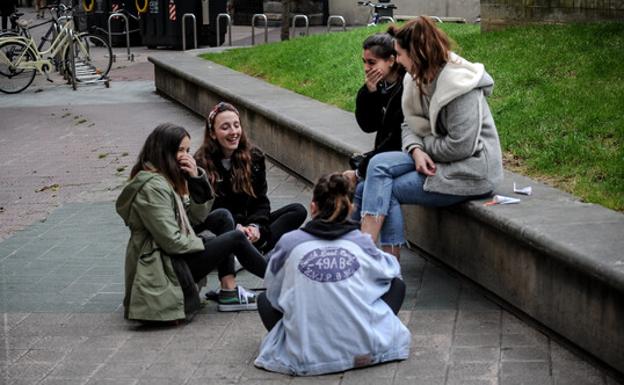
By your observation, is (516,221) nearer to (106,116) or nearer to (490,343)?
(490,343)

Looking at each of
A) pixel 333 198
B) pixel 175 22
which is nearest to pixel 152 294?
pixel 333 198

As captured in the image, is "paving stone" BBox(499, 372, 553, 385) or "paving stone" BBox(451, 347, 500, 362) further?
"paving stone" BBox(451, 347, 500, 362)

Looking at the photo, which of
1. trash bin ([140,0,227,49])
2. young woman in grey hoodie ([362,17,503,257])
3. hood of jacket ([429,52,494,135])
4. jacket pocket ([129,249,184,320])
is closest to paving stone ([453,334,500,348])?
young woman in grey hoodie ([362,17,503,257])

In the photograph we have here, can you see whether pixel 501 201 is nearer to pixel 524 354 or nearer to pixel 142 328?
pixel 524 354

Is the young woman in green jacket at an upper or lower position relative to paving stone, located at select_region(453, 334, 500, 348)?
upper

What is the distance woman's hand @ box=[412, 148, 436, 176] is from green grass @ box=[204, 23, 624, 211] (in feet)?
2.88

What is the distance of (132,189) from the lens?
21.4 ft

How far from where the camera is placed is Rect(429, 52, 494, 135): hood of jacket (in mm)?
6785

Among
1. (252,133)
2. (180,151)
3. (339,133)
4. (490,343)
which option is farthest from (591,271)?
(252,133)

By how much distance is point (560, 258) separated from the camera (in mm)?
5770

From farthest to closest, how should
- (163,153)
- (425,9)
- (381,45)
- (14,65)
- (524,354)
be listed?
(425,9) → (14,65) → (381,45) → (163,153) → (524,354)

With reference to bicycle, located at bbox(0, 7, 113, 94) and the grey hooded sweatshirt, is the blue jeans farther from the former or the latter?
bicycle, located at bbox(0, 7, 113, 94)

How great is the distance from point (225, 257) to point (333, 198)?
132 cm

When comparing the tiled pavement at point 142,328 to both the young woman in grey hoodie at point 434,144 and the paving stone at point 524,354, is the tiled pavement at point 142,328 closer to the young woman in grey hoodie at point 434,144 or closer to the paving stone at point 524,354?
the paving stone at point 524,354
